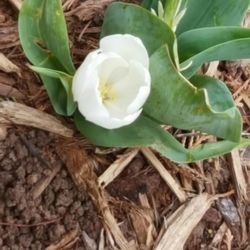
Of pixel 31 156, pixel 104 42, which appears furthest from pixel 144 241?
pixel 104 42

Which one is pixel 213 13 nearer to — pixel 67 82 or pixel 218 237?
pixel 67 82

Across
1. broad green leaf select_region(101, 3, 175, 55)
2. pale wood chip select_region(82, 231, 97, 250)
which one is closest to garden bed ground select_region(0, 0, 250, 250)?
pale wood chip select_region(82, 231, 97, 250)

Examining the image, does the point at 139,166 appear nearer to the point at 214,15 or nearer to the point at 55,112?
the point at 55,112

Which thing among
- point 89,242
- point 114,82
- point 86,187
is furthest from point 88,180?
point 114,82

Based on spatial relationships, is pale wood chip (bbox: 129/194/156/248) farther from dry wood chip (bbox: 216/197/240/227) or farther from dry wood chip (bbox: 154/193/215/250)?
dry wood chip (bbox: 216/197/240/227)

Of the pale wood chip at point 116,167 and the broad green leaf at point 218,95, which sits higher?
the broad green leaf at point 218,95

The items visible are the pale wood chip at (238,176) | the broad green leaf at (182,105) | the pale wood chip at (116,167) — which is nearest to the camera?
the broad green leaf at (182,105)

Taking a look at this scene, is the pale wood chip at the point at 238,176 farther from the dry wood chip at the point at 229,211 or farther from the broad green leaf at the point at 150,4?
the broad green leaf at the point at 150,4

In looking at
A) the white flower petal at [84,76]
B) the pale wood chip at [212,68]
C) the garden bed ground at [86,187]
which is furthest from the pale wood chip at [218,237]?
the white flower petal at [84,76]
